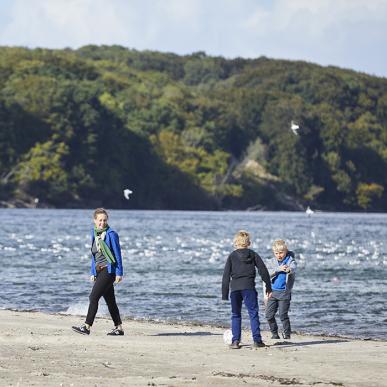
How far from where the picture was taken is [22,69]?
158m

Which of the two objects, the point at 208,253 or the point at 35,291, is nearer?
the point at 35,291

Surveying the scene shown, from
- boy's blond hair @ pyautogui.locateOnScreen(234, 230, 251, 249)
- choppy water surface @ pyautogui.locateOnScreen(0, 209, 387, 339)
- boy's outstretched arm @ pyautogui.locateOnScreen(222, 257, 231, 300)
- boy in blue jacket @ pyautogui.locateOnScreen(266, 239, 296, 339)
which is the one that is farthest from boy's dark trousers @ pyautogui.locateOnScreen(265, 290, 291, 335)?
choppy water surface @ pyautogui.locateOnScreen(0, 209, 387, 339)

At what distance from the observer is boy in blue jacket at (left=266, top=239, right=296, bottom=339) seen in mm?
15828

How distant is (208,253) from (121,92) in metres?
133

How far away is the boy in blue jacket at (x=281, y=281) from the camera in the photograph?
15.8 meters

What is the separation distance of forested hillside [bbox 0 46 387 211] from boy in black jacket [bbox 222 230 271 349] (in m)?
123

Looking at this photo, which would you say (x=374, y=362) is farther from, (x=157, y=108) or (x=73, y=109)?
(x=157, y=108)

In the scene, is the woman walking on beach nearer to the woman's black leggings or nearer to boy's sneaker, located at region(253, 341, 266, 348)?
the woman's black leggings

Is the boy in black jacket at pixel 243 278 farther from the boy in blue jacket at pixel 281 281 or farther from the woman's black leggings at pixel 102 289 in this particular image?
the woman's black leggings at pixel 102 289

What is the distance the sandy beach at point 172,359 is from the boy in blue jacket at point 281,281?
36 centimetres

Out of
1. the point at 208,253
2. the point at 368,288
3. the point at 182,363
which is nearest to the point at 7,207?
the point at 208,253

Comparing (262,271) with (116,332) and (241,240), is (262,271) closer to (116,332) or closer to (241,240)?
(241,240)

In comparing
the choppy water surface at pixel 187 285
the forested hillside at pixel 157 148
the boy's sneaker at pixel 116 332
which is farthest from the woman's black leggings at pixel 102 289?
the forested hillside at pixel 157 148

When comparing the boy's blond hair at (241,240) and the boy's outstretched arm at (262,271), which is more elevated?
the boy's blond hair at (241,240)
